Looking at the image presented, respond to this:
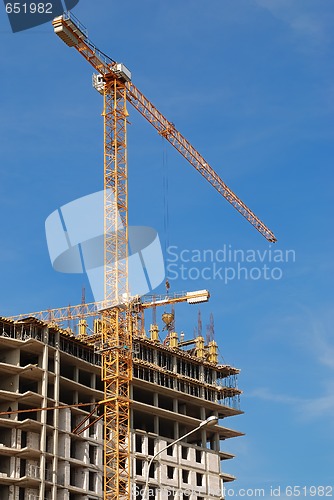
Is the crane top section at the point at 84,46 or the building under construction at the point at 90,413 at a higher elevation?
the crane top section at the point at 84,46

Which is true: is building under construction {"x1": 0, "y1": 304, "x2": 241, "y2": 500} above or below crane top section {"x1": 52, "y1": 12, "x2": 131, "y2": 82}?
below

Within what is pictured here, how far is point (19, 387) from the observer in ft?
315

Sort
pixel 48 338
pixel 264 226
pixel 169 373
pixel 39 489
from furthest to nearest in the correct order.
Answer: pixel 264 226
pixel 169 373
pixel 48 338
pixel 39 489

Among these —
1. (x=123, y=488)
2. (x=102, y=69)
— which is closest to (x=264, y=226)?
(x=102, y=69)

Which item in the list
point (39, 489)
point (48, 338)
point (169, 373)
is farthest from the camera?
point (169, 373)

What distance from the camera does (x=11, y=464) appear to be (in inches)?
3524

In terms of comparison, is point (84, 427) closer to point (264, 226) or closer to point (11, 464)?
point (11, 464)

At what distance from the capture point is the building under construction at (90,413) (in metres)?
90.8

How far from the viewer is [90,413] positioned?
9912cm

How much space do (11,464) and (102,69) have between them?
42.9 m

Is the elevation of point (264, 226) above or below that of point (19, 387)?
above

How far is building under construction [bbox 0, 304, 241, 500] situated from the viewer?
90.8 m

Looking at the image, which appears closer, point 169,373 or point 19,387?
point 19,387

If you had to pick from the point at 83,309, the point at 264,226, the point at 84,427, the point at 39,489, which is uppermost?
the point at 264,226
